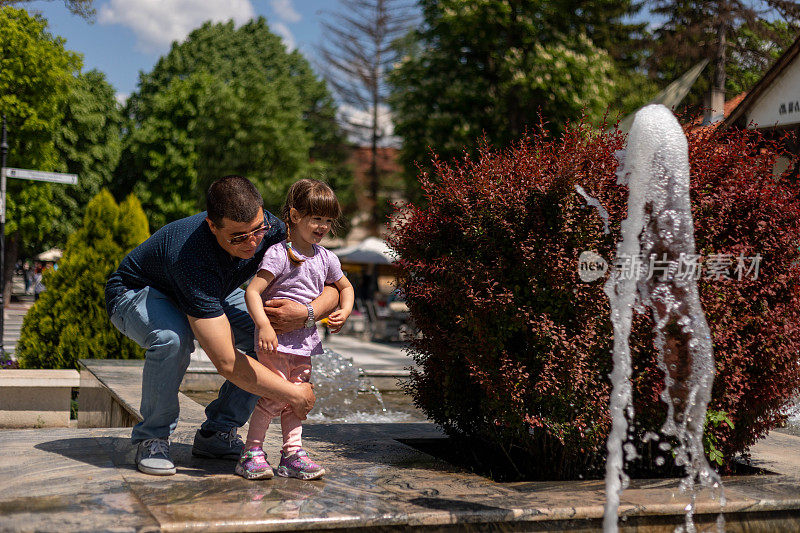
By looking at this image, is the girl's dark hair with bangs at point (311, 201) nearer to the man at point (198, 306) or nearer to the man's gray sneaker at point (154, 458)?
the man at point (198, 306)

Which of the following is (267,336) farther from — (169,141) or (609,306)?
(169,141)

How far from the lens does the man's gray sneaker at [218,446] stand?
3.91m

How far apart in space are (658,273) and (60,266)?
6108mm

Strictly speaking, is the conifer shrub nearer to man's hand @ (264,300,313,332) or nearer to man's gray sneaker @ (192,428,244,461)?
man's gray sneaker @ (192,428,244,461)

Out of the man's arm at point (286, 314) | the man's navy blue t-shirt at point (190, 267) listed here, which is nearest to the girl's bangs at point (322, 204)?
the man's navy blue t-shirt at point (190, 267)

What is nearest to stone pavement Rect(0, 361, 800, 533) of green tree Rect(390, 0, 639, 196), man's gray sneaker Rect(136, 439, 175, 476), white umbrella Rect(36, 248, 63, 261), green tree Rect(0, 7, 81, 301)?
man's gray sneaker Rect(136, 439, 175, 476)

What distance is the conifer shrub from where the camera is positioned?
24.5 ft

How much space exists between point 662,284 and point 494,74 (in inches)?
785

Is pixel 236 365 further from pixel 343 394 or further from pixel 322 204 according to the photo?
pixel 343 394

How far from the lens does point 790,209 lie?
3.98m

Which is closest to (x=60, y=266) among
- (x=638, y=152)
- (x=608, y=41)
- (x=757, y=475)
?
(x=638, y=152)

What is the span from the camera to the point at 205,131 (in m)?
32.2

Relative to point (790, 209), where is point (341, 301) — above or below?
below

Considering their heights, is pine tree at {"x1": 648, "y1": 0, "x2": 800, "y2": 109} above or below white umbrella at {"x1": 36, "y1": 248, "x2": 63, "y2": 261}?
above
